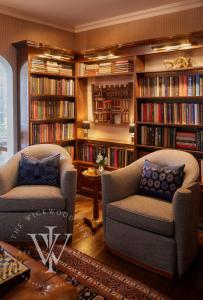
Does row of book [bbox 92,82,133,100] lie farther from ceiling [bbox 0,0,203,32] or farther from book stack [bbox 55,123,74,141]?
ceiling [bbox 0,0,203,32]

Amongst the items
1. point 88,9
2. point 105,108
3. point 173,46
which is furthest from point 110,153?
point 88,9

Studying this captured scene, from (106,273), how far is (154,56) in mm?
2659

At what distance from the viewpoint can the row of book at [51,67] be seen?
12.8ft

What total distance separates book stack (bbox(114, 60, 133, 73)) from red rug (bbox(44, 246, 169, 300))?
7.71ft

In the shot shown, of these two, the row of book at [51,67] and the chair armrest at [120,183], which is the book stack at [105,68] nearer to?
the row of book at [51,67]

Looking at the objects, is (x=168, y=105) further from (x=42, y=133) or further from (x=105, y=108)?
(x=42, y=133)

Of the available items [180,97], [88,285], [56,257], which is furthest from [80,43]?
[88,285]

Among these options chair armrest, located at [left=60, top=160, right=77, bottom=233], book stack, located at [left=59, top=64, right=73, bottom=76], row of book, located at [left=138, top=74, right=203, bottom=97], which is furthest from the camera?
book stack, located at [left=59, top=64, right=73, bottom=76]

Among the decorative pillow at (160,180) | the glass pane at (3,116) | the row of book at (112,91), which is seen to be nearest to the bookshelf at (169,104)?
the row of book at (112,91)

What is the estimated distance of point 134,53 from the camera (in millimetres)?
3824

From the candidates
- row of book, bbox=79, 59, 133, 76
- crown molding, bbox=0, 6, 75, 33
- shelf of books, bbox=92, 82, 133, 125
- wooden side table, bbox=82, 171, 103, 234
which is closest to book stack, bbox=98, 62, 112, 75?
row of book, bbox=79, 59, 133, 76

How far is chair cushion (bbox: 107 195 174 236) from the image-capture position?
2.45 metres

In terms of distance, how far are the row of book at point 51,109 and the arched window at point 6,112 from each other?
338 mm

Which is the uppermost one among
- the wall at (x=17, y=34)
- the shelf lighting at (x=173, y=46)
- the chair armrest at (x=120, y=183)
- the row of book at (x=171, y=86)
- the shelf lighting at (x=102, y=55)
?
the wall at (x=17, y=34)
